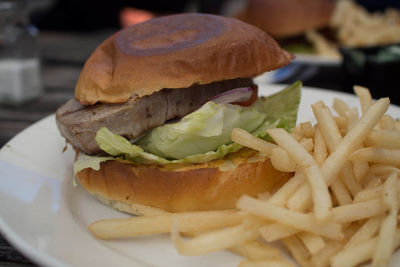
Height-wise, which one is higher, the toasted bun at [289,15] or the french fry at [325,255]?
the french fry at [325,255]

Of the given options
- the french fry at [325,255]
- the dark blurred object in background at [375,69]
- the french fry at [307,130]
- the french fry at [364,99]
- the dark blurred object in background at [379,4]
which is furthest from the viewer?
the dark blurred object in background at [379,4]

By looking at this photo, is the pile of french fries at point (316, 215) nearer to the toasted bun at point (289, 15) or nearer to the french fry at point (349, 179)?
the french fry at point (349, 179)

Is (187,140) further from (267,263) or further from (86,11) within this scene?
(86,11)

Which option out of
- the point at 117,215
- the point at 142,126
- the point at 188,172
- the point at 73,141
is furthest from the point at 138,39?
the point at 117,215

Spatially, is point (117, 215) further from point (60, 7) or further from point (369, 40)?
point (60, 7)

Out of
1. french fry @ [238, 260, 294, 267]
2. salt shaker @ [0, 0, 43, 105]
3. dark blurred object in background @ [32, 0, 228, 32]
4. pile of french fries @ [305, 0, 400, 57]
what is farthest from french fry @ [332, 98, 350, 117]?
dark blurred object in background @ [32, 0, 228, 32]

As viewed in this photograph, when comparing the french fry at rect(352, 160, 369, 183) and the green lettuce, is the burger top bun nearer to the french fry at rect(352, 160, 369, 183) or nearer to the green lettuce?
the green lettuce

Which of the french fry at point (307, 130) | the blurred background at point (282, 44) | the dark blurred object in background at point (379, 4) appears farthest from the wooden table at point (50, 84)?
the dark blurred object in background at point (379, 4)

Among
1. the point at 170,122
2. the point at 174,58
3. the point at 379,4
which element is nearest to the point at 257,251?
the point at 170,122
